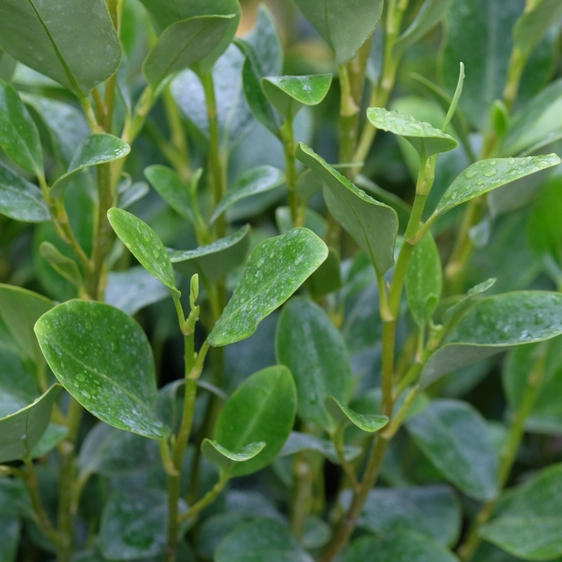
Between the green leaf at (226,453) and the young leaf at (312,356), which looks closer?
the green leaf at (226,453)

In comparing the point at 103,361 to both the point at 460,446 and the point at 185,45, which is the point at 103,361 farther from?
the point at 460,446

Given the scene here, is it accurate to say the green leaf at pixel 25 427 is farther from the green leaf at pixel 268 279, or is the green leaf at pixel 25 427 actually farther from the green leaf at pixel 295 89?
the green leaf at pixel 295 89

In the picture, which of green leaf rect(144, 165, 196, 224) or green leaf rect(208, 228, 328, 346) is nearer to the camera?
green leaf rect(208, 228, 328, 346)

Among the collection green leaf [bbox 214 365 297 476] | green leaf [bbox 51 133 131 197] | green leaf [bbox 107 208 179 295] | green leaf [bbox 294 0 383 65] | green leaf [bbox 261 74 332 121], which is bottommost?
green leaf [bbox 214 365 297 476]

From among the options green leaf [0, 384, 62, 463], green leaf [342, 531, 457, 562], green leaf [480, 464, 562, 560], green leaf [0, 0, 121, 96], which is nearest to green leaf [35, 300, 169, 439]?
green leaf [0, 384, 62, 463]

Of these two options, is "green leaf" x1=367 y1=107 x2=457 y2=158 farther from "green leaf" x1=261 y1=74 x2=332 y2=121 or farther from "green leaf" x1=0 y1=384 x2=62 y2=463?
"green leaf" x1=0 y1=384 x2=62 y2=463

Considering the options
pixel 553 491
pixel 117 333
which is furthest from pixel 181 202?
pixel 553 491

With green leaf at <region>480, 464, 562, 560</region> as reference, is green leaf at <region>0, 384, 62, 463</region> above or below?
above

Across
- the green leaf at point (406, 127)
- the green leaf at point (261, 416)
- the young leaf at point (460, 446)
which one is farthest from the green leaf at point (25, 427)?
the young leaf at point (460, 446)

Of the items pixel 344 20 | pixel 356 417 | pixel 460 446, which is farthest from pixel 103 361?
pixel 460 446
